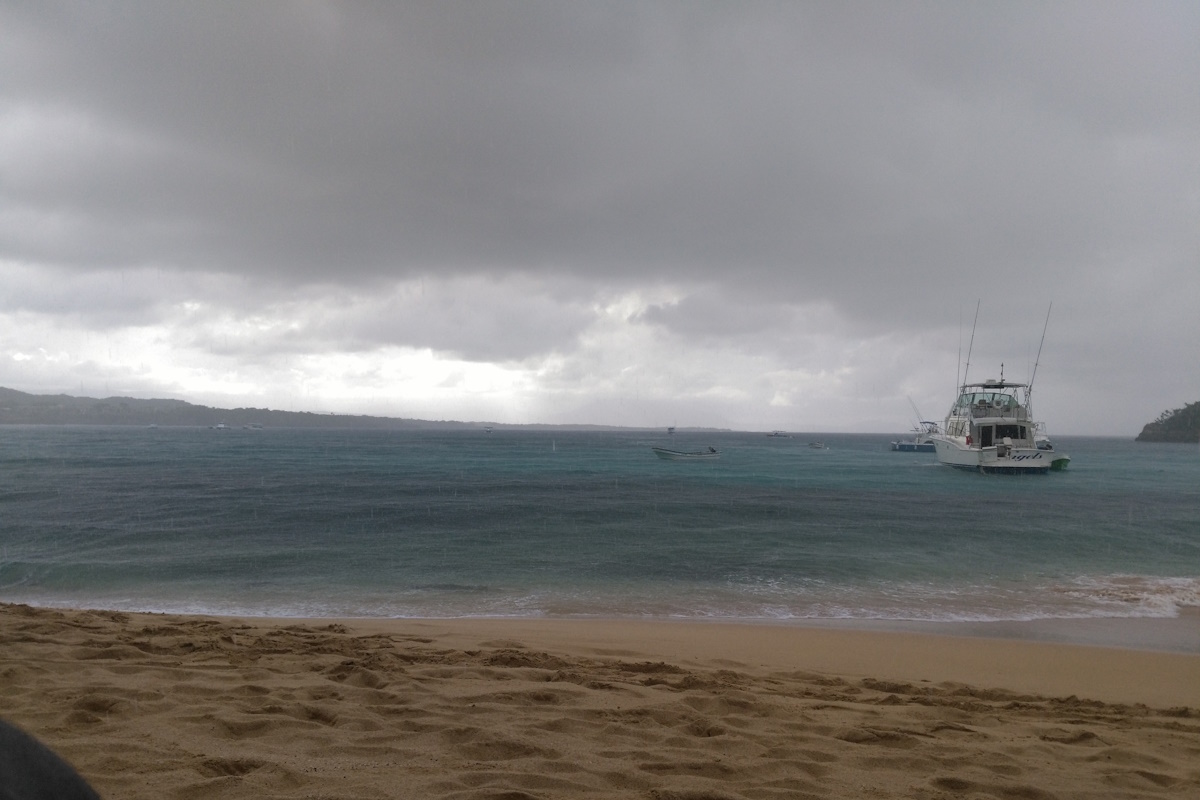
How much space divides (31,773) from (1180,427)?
22134 cm

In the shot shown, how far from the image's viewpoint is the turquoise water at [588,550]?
12.9 m

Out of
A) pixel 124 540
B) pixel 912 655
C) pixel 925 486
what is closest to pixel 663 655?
pixel 912 655

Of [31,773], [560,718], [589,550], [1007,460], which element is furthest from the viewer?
[1007,460]

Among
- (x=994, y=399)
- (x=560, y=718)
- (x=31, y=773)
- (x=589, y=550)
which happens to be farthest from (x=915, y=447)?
(x=31, y=773)

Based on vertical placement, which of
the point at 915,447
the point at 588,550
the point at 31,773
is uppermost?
the point at 31,773

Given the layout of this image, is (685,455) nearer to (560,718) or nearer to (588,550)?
(588,550)

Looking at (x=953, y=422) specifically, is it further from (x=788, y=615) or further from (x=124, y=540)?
(x=124, y=540)

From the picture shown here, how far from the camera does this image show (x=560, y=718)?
536 centimetres

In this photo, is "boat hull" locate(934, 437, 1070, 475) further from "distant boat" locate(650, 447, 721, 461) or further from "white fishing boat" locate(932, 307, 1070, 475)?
"distant boat" locate(650, 447, 721, 461)

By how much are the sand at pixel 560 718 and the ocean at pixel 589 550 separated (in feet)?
12.2

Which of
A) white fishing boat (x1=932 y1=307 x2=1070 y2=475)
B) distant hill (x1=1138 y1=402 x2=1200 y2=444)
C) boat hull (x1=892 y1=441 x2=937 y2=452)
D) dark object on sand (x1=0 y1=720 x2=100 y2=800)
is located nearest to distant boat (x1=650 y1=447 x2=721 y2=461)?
white fishing boat (x1=932 y1=307 x2=1070 y2=475)

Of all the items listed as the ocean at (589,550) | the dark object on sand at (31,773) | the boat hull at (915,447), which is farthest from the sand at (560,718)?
the boat hull at (915,447)

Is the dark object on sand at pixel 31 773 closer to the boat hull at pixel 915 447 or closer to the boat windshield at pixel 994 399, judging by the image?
the boat windshield at pixel 994 399

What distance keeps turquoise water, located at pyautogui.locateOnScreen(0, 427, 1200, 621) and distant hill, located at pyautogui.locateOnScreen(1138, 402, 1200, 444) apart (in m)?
163
